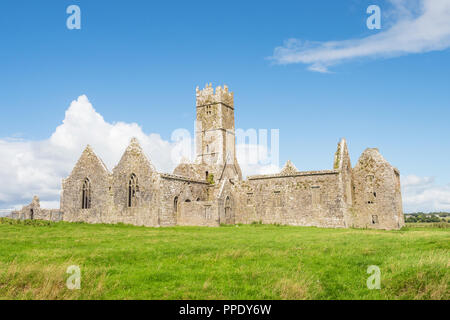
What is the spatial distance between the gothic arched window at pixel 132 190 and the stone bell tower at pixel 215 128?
632 inches

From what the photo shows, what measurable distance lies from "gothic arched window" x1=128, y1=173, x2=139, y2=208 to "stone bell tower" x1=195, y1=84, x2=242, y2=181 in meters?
16.0

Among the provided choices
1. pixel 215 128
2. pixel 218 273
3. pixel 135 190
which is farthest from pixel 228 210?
pixel 218 273

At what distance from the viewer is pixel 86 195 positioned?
43.9 m

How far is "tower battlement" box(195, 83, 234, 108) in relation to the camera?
5697 centimetres

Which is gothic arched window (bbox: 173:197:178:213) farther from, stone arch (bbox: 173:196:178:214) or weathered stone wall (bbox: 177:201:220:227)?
weathered stone wall (bbox: 177:201:220:227)

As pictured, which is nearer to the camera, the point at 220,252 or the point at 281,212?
the point at 220,252

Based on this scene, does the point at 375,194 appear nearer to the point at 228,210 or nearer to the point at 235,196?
the point at 235,196

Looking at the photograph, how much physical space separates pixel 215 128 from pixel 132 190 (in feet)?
66.3

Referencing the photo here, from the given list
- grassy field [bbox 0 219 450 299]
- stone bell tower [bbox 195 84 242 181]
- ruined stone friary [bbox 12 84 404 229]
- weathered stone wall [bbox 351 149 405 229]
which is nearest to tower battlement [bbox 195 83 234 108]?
stone bell tower [bbox 195 84 242 181]

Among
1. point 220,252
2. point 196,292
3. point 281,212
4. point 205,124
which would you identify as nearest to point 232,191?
point 281,212
